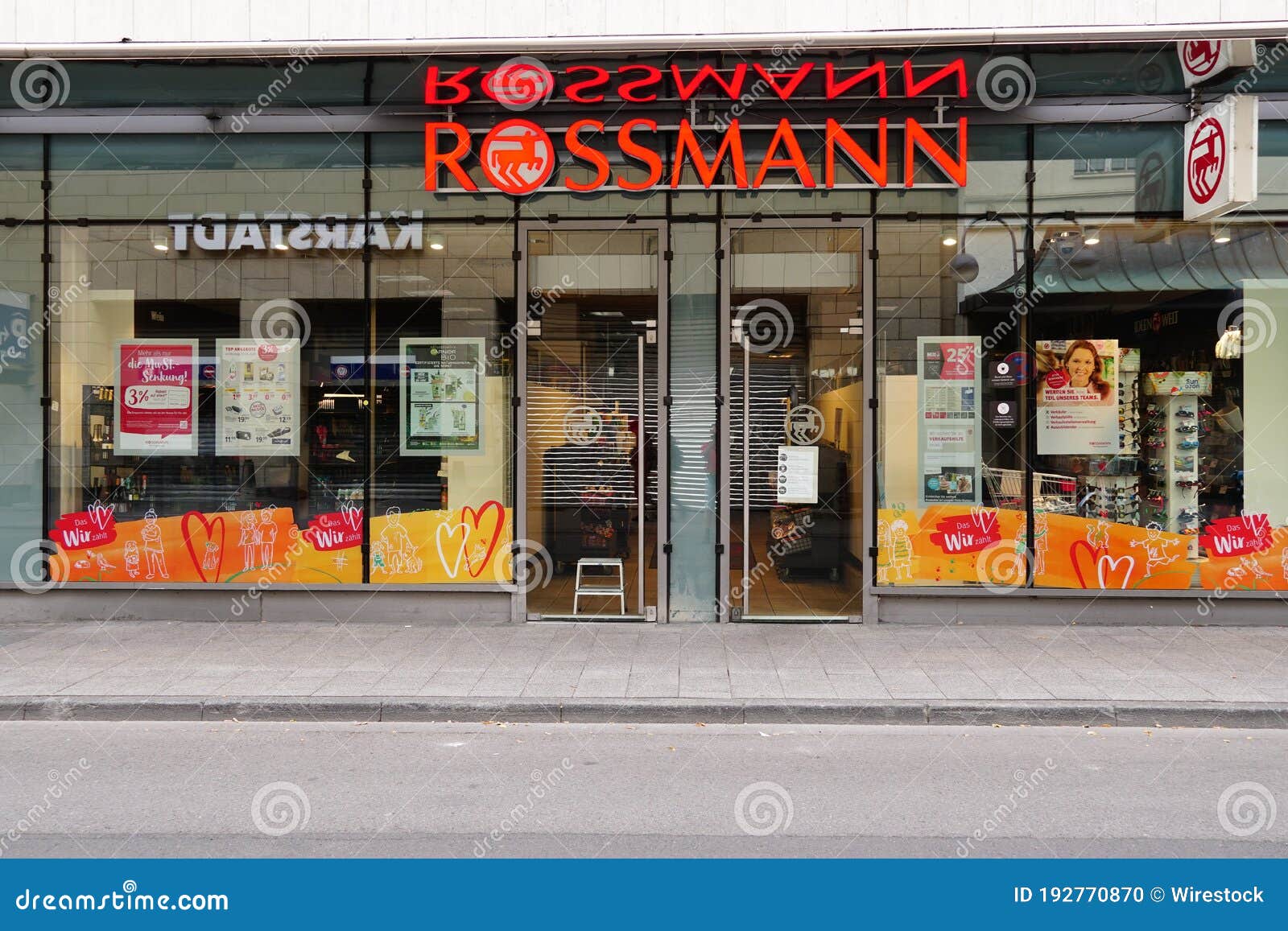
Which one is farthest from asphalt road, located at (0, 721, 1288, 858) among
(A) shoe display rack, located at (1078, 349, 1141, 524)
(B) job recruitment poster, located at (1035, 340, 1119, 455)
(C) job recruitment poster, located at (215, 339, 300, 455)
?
(C) job recruitment poster, located at (215, 339, 300, 455)

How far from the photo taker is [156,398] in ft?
37.0

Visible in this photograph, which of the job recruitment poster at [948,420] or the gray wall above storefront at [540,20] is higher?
the gray wall above storefront at [540,20]

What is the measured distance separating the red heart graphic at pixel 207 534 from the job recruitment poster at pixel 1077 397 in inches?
342

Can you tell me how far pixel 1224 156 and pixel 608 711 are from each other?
301 inches

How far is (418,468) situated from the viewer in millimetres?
11156

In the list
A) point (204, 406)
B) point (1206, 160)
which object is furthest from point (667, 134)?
point (204, 406)

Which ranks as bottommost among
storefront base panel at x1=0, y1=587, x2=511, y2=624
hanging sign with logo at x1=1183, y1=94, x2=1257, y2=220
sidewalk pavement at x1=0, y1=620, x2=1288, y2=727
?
sidewalk pavement at x1=0, y1=620, x2=1288, y2=727

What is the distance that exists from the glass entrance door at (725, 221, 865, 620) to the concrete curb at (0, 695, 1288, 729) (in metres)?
3.36

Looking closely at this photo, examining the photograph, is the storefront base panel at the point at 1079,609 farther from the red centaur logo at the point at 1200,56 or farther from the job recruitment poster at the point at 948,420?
the red centaur logo at the point at 1200,56

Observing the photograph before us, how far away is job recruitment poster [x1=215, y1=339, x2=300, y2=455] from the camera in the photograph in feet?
36.7

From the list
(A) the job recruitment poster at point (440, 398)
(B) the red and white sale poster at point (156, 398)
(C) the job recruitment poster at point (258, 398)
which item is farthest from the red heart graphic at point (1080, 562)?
(B) the red and white sale poster at point (156, 398)

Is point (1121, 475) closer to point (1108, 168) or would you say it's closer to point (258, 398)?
point (1108, 168)

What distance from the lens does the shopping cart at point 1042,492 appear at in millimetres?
10906

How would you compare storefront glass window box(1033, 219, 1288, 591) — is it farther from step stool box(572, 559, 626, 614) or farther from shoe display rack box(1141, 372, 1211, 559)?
step stool box(572, 559, 626, 614)
